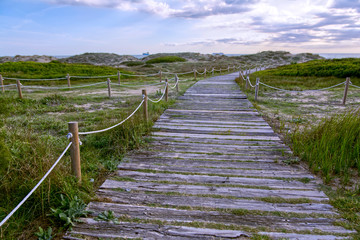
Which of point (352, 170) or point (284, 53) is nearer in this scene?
point (352, 170)

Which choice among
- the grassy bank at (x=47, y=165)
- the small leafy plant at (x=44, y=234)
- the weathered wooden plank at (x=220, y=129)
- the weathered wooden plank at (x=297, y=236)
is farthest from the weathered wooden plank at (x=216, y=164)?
the small leafy plant at (x=44, y=234)

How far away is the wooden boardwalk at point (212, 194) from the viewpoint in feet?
8.59

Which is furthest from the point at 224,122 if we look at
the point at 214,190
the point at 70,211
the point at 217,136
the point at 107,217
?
the point at 70,211

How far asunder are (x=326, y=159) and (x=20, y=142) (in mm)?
4902

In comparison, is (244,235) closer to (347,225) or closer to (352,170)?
(347,225)

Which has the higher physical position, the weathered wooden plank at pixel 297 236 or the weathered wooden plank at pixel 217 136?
the weathered wooden plank at pixel 217 136

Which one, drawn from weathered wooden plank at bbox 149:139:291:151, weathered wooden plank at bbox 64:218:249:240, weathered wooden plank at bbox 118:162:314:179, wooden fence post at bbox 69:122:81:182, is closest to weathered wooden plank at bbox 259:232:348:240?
weathered wooden plank at bbox 64:218:249:240

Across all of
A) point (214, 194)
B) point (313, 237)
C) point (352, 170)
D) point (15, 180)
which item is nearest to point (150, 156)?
point (214, 194)

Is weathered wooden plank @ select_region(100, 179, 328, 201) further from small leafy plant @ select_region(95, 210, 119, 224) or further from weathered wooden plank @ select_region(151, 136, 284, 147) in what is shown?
weathered wooden plank @ select_region(151, 136, 284, 147)

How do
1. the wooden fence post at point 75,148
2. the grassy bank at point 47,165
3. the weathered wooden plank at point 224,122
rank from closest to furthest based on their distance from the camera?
1. the grassy bank at point 47,165
2. the wooden fence post at point 75,148
3. the weathered wooden plank at point 224,122

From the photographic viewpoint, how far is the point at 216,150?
484 centimetres

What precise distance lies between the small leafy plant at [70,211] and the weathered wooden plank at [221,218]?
119mm

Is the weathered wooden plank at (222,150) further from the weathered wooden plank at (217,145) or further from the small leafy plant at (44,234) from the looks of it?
the small leafy plant at (44,234)

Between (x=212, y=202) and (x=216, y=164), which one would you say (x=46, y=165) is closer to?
(x=212, y=202)
